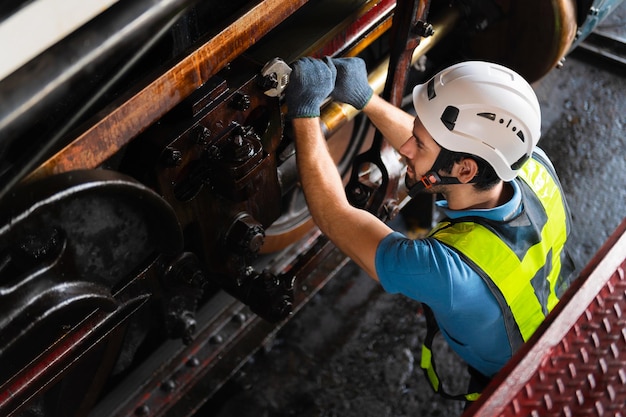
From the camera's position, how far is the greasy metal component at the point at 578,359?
1.39 meters

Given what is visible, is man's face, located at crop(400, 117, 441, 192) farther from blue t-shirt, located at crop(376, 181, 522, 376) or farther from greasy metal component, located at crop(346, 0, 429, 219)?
greasy metal component, located at crop(346, 0, 429, 219)

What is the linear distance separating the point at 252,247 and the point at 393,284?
43cm

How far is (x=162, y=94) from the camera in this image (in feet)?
5.00

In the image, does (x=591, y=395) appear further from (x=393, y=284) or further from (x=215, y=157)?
(x=215, y=157)

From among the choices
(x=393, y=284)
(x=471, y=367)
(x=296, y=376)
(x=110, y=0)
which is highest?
(x=110, y=0)

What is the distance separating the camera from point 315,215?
6.69 ft

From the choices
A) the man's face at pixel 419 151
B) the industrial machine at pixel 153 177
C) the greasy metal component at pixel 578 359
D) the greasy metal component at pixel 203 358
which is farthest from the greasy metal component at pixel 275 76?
the greasy metal component at pixel 578 359

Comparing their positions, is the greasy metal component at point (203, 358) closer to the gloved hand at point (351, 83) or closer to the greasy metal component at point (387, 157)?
the greasy metal component at point (387, 157)

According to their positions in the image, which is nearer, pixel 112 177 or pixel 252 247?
pixel 112 177

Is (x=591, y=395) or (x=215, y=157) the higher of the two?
(x=215, y=157)

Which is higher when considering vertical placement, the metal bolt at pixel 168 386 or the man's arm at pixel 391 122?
the man's arm at pixel 391 122

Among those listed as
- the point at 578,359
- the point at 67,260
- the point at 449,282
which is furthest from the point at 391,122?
the point at 67,260

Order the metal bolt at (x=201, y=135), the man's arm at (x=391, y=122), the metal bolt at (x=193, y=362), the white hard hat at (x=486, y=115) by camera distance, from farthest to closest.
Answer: the metal bolt at (x=193, y=362) < the man's arm at (x=391, y=122) < the white hard hat at (x=486, y=115) < the metal bolt at (x=201, y=135)

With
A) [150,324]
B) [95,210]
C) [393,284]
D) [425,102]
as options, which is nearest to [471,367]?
[393,284]
